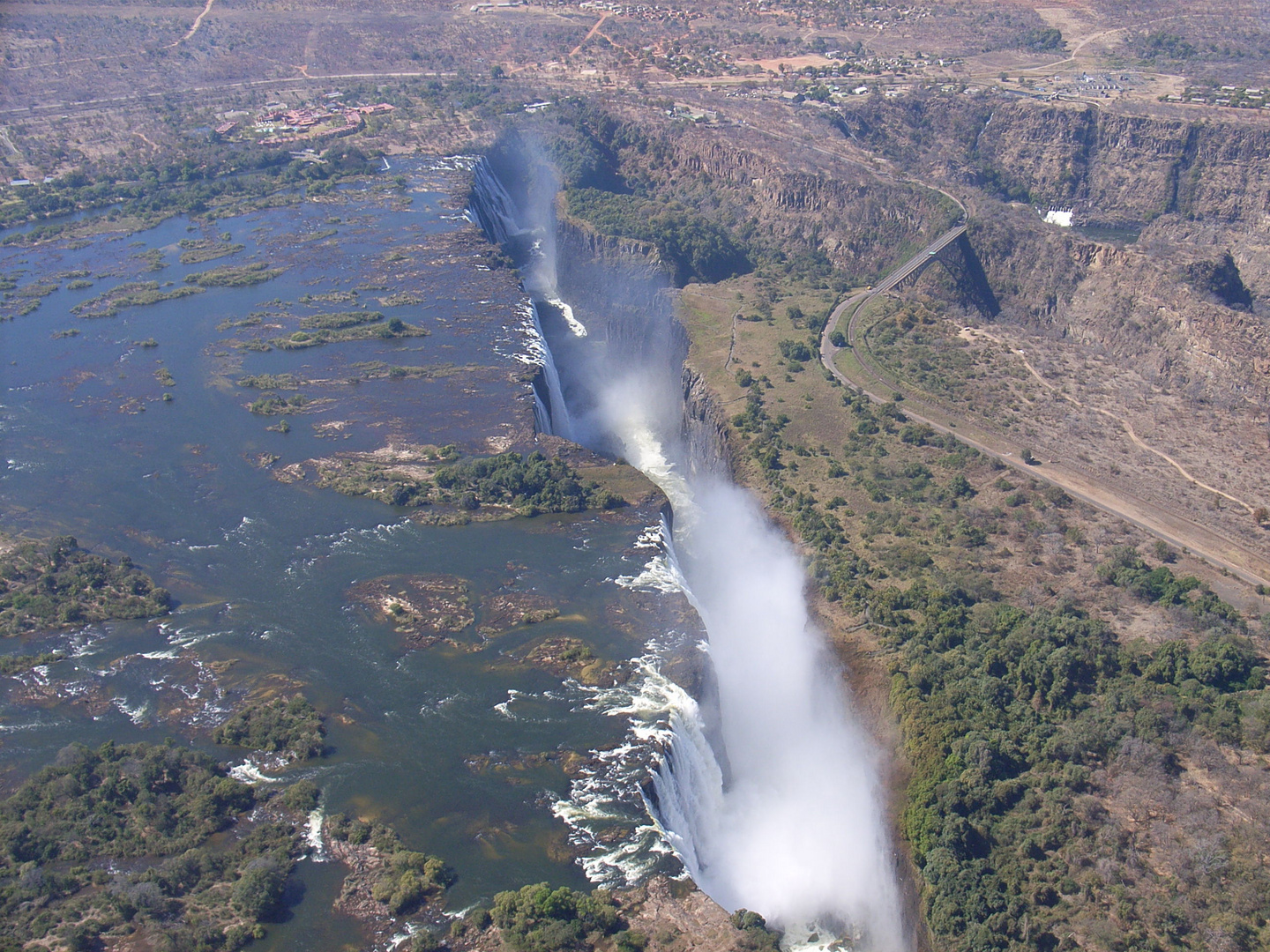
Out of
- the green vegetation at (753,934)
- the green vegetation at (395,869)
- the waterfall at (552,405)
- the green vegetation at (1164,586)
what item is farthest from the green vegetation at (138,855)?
the green vegetation at (1164,586)

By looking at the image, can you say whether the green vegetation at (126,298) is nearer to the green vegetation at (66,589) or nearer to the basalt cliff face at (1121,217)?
the green vegetation at (66,589)

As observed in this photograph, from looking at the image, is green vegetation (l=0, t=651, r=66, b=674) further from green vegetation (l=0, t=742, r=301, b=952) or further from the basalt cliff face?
the basalt cliff face

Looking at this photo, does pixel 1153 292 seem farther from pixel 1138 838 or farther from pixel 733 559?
pixel 1138 838

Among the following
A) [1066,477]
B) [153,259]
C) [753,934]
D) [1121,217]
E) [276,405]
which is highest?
[153,259]

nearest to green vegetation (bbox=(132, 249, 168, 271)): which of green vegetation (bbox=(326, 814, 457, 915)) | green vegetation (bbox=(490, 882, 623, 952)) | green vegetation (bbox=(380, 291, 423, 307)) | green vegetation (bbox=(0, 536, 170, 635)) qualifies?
green vegetation (bbox=(380, 291, 423, 307))

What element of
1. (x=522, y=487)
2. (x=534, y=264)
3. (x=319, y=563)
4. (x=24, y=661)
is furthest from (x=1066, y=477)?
(x=534, y=264)

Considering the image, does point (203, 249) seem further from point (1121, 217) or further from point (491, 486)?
point (1121, 217)
